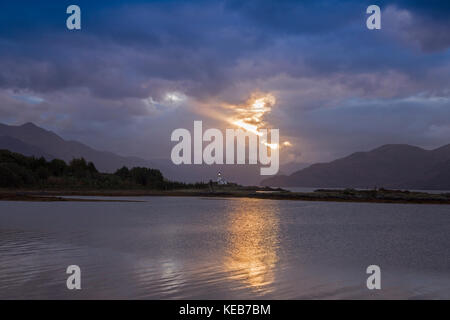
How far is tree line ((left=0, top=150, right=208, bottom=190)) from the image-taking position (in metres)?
106

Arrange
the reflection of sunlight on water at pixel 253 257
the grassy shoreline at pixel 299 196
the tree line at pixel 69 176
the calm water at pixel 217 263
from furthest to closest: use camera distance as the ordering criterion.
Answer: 1. the tree line at pixel 69 176
2. the grassy shoreline at pixel 299 196
3. the reflection of sunlight on water at pixel 253 257
4. the calm water at pixel 217 263

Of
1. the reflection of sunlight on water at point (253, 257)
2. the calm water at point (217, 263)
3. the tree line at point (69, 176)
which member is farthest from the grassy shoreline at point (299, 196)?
the reflection of sunlight on water at point (253, 257)

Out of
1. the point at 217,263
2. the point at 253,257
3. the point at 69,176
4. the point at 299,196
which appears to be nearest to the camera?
the point at 217,263

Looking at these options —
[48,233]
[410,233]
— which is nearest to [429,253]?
[410,233]

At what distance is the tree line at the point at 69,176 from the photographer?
10619cm

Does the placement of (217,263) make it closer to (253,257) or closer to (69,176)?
(253,257)

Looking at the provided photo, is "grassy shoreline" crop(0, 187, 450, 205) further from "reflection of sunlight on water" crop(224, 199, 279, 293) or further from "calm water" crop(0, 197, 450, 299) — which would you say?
"reflection of sunlight on water" crop(224, 199, 279, 293)

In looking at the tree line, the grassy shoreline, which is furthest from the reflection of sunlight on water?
the tree line

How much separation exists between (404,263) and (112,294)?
49.1 ft

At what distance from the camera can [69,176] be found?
123 m

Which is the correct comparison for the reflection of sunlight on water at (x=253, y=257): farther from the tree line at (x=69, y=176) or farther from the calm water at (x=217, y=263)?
the tree line at (x=69, y=176)

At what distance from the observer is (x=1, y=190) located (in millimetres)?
93438

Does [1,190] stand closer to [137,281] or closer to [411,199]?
[137,281]

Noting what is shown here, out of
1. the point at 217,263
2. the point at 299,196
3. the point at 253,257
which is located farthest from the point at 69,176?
the point at 217,263
